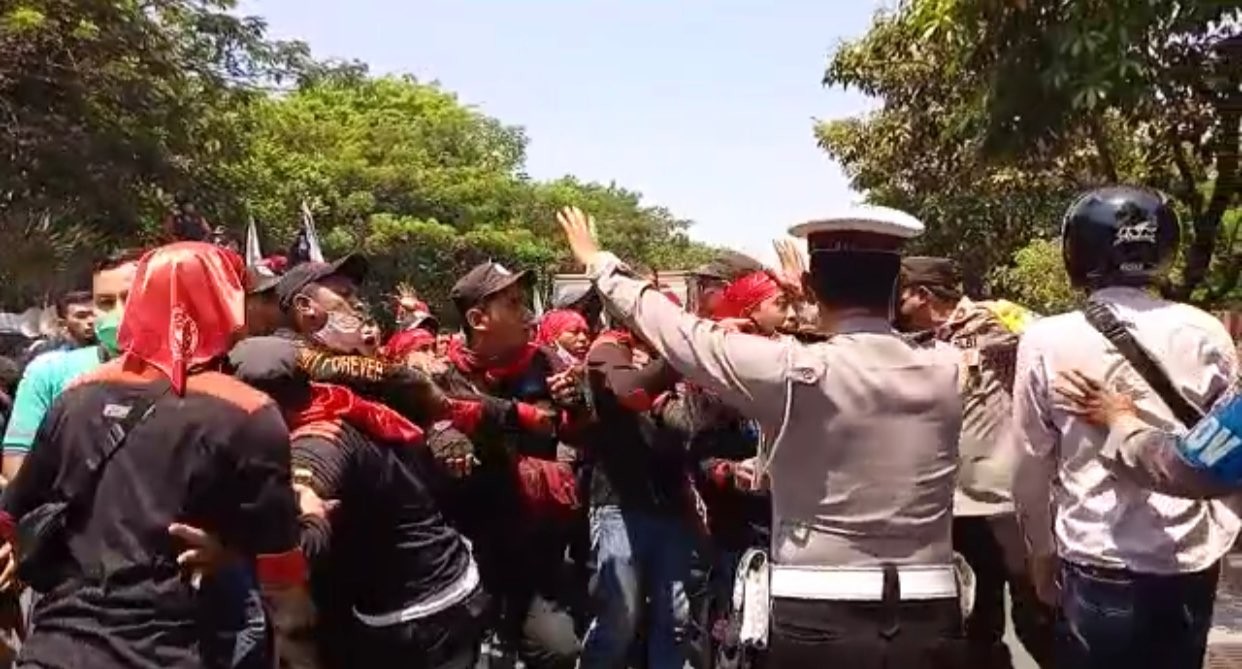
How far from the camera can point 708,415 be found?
6434 mm

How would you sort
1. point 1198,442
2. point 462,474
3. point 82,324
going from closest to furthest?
1. point 1198,442
2. point 462,474
3. point 82,324

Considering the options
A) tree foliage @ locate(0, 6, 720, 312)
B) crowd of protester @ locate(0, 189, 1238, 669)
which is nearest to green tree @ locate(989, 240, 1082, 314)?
tree foliage @ locate(0, 6, 720, 312)

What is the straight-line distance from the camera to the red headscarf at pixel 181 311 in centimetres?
332

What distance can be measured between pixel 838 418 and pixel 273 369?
56.5 inches

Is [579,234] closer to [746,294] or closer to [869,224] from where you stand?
[869,224]

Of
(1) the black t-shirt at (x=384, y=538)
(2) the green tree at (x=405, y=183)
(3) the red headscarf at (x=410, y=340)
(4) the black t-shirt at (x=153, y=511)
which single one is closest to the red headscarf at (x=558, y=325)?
(3) the red headscarf at (x=410, y=340)

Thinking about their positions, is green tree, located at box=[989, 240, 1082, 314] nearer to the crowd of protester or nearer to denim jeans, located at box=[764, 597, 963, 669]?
the crowd of protester

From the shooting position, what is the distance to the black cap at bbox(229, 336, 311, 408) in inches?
161

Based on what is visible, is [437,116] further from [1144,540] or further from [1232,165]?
[1144,540]

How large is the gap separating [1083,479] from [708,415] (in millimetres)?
2647

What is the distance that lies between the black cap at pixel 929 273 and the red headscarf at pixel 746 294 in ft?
1.60

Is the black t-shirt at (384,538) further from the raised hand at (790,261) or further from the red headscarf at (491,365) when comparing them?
the red headscarf at (491,365)

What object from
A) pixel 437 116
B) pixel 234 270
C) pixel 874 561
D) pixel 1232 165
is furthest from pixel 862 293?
pixel 437 116

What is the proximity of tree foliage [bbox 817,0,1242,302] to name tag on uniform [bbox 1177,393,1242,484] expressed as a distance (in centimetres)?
445
